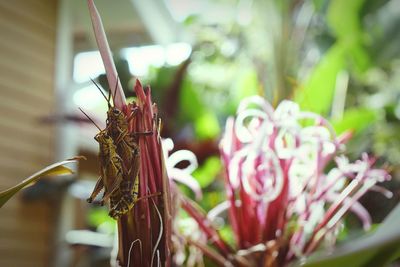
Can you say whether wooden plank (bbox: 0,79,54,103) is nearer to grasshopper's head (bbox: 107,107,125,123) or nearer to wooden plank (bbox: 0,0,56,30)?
wooden plank (bbox: 0,0,56,30)

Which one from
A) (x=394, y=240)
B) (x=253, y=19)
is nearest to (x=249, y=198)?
(x=394, y=240)

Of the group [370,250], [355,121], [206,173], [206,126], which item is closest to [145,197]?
[370,250]

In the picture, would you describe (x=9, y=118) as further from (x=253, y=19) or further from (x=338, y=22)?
(x=338, y=22)

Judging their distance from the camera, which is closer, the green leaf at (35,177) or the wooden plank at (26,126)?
the green leaf at (35,177)

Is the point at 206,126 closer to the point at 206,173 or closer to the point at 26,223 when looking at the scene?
the point at 206,173

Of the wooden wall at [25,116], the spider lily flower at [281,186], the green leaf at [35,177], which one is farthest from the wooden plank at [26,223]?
the green leaf at [35,177]

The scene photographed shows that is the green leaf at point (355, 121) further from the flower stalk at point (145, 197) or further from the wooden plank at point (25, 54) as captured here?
the wooden plank at point (25, 54)
